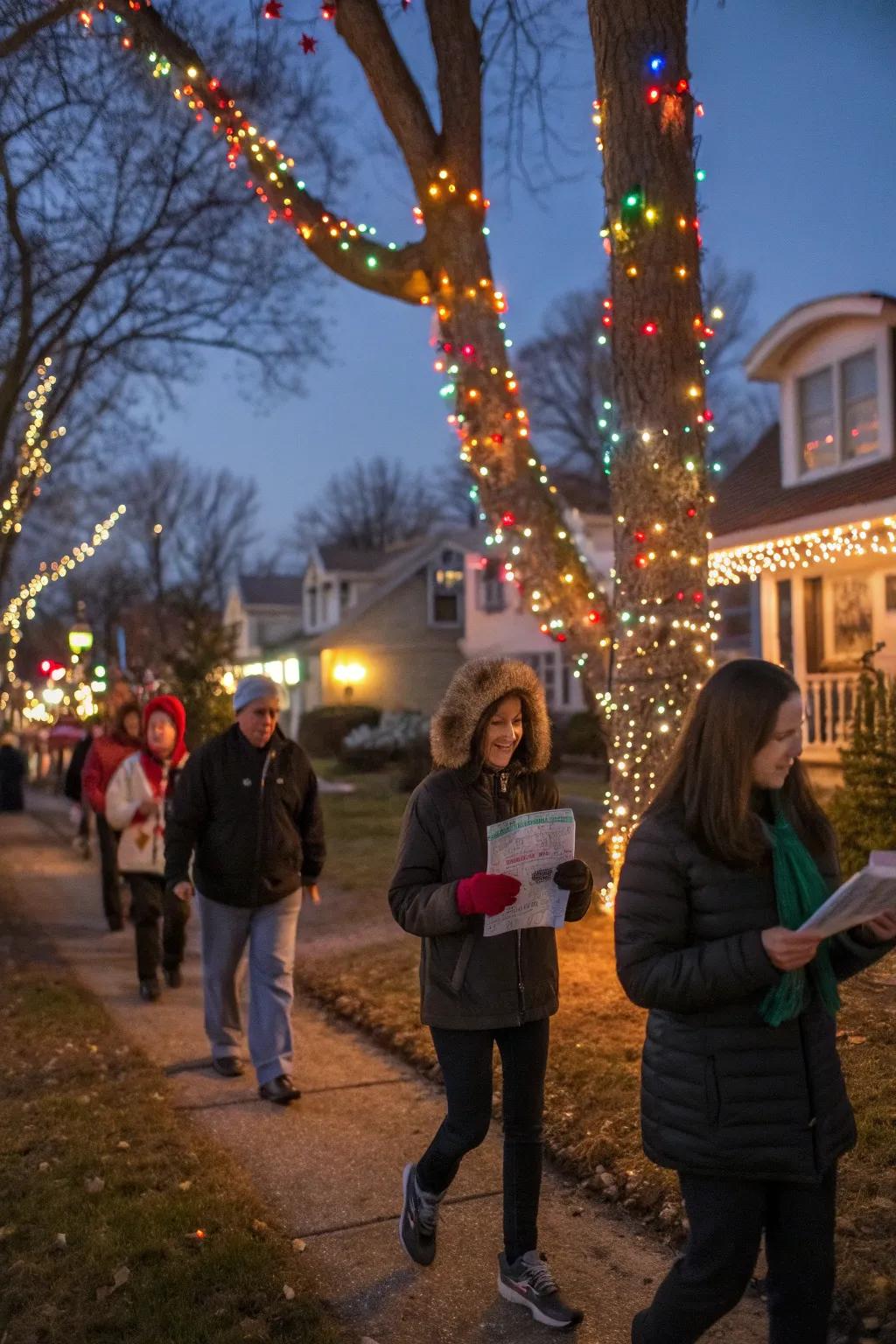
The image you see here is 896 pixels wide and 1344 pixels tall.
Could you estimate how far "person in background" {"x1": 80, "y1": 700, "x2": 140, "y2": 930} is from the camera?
9.59 m

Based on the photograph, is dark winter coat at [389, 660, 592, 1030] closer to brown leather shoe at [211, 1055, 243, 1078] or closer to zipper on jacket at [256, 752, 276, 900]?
A: zipper on jacket at [256, 752, 276, 900]

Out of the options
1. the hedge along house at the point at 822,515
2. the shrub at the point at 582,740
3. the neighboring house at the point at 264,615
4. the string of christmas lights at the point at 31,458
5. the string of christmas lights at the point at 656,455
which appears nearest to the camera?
the string of christmas lights at the point at 656,455

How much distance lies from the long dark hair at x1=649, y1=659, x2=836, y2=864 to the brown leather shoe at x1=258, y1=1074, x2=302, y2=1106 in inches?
145

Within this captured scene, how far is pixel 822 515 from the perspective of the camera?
14977 mm

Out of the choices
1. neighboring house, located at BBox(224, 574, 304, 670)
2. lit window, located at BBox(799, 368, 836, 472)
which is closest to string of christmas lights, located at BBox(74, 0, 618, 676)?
lit window, located at BBox(799, 368, 836, 472)

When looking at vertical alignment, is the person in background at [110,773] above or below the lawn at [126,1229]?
above

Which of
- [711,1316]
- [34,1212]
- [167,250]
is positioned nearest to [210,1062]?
[34,1212]

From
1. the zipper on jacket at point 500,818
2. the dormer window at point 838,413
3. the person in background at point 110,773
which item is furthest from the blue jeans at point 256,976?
the dormer window at point 838,413

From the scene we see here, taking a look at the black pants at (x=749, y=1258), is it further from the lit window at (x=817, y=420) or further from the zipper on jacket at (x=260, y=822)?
the lit window at (x=817, y=420)

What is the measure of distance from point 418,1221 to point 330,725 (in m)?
31.5

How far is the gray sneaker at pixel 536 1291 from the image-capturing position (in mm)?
3852

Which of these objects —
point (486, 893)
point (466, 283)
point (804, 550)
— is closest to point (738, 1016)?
point (486, 893)

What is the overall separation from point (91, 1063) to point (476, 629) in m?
29.8

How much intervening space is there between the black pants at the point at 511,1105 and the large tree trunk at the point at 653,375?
3944 millimetres
